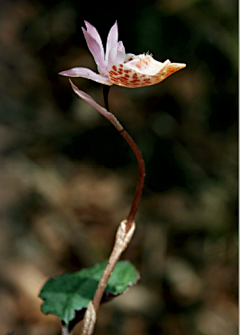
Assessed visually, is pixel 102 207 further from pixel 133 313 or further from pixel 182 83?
pixel 182 83

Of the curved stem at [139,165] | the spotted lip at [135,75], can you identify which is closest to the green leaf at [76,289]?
the curved stem at [139,165]

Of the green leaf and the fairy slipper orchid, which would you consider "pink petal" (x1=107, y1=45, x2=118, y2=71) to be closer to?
the fairy slipper orchid

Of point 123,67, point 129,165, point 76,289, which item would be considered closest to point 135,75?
point 123,67

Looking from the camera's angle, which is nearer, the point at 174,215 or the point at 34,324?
the point at 34,324

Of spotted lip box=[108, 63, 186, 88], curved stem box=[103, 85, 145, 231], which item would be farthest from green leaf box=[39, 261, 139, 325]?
spotted lip box=[108, 63, 186, 88]

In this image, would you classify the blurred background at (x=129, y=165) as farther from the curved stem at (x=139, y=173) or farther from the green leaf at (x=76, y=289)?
the curved stem at (x=139, y=173)

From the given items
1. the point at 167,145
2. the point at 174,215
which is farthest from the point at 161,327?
the point at 167,145

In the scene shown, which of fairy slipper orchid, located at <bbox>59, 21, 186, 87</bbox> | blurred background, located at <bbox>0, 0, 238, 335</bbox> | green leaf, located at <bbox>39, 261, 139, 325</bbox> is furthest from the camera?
blurred background, located at <bbox>0, 0, 238, 335</bbox>
